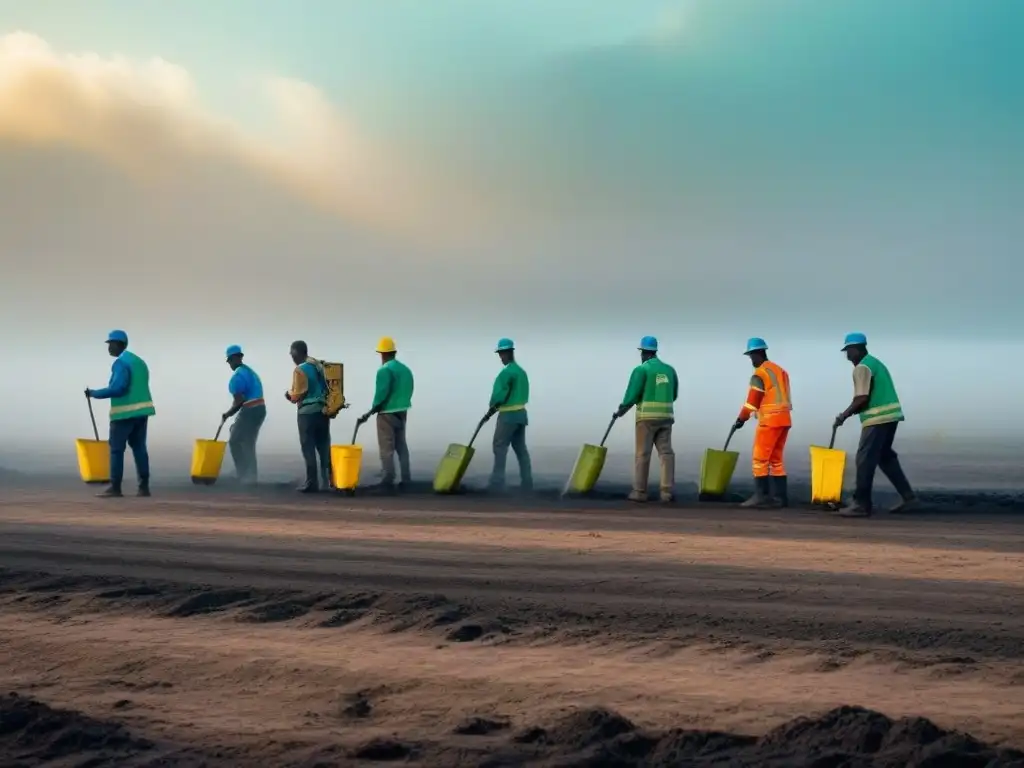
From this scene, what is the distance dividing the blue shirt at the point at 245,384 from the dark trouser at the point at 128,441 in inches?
97.3

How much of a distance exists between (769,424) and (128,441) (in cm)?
813

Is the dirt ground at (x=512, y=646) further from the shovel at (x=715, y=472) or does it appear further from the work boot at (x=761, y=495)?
the shovel at (x=715, y=472)

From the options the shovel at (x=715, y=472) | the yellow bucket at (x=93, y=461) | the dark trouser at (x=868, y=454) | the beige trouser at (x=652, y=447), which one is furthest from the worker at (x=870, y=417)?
the yellow bucket at (x=93, y=461)

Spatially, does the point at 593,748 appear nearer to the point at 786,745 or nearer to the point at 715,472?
the point at 786,745

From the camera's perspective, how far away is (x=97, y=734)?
6.02 metres

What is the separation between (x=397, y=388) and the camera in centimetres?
1791

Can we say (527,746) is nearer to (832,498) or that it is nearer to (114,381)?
(832,498)

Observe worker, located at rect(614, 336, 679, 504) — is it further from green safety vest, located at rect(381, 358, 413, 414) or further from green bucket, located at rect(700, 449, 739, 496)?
green safety vest, located at rect(381, 358, 413, 414)

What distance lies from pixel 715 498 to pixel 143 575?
814 cm

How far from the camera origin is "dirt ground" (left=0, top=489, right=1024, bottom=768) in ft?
19.3

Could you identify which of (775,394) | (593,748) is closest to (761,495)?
(775,394)

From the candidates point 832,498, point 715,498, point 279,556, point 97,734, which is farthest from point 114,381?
point 97,734

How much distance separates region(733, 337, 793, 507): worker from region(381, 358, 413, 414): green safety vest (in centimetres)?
498

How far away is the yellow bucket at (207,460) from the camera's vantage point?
60.8 ft
